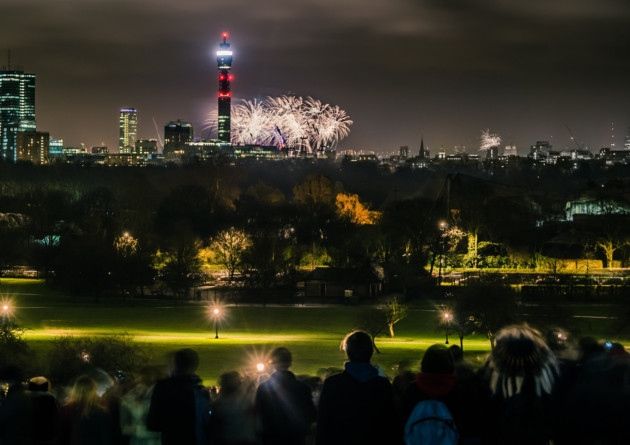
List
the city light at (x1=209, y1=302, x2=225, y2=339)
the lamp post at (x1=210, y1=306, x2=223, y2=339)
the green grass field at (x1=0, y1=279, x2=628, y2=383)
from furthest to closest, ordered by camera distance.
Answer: the city light at (x1=209, y1=302, x2=225, y2=339) → the lamp post at (x1=210, y1=306, x2=223, y2=339) → the green grass field at (x1=0, y1=279, x2=628, y2=383)

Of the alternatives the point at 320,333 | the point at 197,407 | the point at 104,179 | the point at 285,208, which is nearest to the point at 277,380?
the point at 197,407

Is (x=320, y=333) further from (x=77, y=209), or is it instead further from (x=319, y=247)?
(x=77, y=209)

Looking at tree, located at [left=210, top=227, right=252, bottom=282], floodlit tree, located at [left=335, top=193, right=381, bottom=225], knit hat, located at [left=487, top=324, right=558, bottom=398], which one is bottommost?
knit hat, located at [left=487, top=324, right=558, bottom=398]

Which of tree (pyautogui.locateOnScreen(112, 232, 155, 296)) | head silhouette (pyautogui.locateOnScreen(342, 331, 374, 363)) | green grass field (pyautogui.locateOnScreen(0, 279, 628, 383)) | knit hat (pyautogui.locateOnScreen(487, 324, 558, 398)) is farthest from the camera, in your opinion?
tree (pyautogui.locateOnScreen(112, 232, 155, 296))

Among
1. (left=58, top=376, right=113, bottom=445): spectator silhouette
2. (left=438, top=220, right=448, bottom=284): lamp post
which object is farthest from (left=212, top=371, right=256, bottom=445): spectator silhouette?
(left=438, top=220, right=448, bottom=284): lamp post

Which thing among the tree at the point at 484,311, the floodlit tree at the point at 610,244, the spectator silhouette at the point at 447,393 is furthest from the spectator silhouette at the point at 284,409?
the floodlit tree at the point at 610,244

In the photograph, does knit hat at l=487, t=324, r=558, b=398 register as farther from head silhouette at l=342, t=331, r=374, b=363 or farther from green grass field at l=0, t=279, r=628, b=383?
green grass field at l=0, t=279, r=628, b=383
